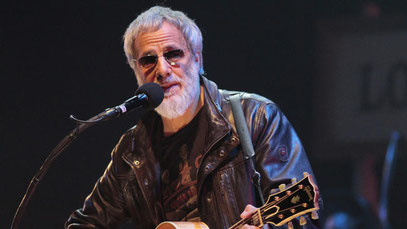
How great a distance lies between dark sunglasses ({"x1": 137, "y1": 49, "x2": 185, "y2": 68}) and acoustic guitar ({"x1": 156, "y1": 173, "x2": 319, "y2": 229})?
91 cm

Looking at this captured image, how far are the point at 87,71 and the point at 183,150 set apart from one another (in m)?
1.89

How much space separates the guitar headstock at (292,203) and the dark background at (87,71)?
6.09 ft

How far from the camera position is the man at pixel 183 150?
8.54 feet

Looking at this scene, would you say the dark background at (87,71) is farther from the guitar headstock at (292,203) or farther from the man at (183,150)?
the guitar headstock at (292,203)

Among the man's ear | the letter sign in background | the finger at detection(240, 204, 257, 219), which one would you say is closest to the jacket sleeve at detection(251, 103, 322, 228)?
the finger at detection(240, 204, 257, 219)

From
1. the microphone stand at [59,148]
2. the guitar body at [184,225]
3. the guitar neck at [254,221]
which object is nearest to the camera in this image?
the microphone stand at [59,148]

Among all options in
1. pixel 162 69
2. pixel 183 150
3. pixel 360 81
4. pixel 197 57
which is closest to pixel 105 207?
pixel 183 150

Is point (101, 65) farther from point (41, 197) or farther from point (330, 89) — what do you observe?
point (330, 89)

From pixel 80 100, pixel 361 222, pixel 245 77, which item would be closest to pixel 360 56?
pixel 245 77

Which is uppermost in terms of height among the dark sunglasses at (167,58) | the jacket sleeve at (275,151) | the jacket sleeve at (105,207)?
the dark sunglasses at (167,58)

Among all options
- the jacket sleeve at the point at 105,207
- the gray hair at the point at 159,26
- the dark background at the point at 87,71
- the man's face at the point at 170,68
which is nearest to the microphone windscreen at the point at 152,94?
the man's face at the point at 170,68

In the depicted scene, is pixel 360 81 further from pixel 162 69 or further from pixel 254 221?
pixel 254 221

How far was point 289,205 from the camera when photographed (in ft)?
7.29

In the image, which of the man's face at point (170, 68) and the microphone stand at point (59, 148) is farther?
the man's face at point (170, 68)
